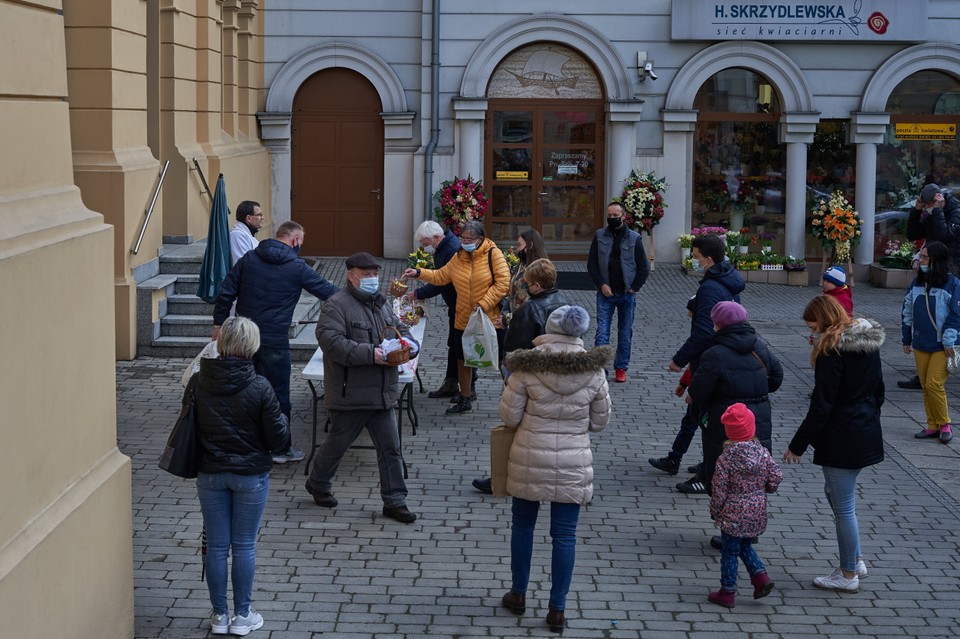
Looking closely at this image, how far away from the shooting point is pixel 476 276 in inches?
446

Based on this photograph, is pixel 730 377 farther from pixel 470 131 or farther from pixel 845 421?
pixel 470 131

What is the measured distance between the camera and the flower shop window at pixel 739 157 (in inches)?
859

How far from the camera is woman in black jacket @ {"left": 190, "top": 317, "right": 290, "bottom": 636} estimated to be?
264 inches

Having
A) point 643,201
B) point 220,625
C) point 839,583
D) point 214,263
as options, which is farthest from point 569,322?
point 643,201

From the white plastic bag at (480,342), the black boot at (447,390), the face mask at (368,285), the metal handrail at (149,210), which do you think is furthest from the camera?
the metal handrail at (149,210)

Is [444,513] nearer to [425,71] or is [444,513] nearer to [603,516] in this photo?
[603,516]

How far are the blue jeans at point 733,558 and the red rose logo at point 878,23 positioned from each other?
52.3 feet

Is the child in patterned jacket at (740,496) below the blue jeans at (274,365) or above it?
below

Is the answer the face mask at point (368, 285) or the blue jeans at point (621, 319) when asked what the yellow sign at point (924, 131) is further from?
the face mask at point (368, 285)

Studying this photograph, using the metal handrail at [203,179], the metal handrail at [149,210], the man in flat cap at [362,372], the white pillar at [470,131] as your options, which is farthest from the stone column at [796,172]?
the man in flat cap at [362,372]

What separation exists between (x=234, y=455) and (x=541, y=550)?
2406 millimetres

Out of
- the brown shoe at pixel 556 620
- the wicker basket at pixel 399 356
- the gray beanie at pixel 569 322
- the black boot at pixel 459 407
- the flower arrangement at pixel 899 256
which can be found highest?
the gray beanie at pixel 569 322

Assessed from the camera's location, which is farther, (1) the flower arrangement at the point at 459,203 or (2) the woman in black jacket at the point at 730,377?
(1) the flower arrangement at the point at 459,203

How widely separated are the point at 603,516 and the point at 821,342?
215cm
